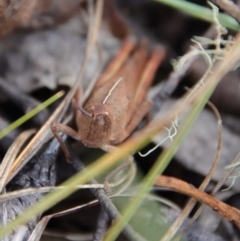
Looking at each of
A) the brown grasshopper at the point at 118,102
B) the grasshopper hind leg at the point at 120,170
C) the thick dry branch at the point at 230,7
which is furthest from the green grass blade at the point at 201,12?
the grasshopper hind leg at the point at 120,170

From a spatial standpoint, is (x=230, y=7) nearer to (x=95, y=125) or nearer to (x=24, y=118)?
(x=95, y=125)

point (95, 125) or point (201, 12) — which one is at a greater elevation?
point (201, 12)

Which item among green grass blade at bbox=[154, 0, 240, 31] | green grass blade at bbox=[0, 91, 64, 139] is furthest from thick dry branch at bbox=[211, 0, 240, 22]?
green grass blade at bbox=[0, 91, 64, 139]

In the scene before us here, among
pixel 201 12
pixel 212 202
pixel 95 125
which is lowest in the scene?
pixel 212 202

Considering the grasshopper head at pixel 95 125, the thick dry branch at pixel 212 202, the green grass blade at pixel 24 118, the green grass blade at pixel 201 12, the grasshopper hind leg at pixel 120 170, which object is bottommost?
the thick dry branch at pixel 212 202

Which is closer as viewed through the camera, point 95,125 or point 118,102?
point 95,125

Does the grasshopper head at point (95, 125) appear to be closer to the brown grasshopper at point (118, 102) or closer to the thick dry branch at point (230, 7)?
the brown grasshopper at point (118, 102)

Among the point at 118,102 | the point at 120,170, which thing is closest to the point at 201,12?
the point at 118,102
